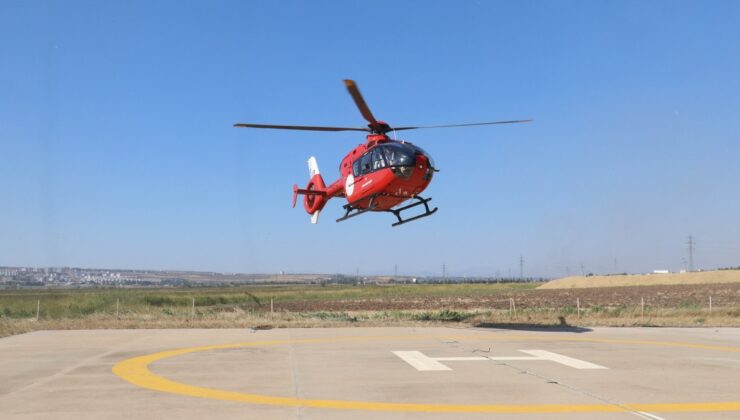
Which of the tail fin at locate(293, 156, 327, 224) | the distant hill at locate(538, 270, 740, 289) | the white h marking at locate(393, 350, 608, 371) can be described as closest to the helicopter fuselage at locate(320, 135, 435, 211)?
the tail fin at locate(293, 156, 327, 224)

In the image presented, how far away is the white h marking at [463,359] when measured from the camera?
13.5 meters

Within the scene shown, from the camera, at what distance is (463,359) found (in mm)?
14688

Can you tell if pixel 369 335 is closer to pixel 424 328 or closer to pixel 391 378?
pixel 424 328

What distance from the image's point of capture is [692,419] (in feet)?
27.1

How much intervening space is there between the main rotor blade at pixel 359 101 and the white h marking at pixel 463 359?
8793 millimetres

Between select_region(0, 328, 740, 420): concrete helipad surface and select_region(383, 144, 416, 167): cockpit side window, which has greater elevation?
select_region(383, 144, 416, 167): cockpit side window

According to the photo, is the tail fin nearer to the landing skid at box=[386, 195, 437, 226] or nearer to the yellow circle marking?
the landing skid at box=[386, 195, 437, 226]

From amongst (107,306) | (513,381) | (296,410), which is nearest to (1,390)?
(296,410)

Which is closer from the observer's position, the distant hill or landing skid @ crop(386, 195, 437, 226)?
landing skid @ crop(386, 195, 437, 226)

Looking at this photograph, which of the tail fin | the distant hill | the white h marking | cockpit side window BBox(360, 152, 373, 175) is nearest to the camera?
the white h marking

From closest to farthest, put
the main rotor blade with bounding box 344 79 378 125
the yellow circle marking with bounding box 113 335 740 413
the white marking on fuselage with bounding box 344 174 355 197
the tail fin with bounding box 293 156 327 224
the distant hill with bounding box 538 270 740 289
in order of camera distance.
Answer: the yellow circle marking with bounding box 113 335 740 413 < the main rotor blade with bounding box 344 79 378 125 < the white marking on fuselage with bounding box 344 174 355 197 < the tail fin with bounding box 293 156 327 224 < the distant hill with bounding box 538 270 740 289

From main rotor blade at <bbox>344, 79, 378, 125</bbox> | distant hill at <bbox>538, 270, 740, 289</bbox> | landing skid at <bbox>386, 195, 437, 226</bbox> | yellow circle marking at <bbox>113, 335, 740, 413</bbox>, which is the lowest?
distant hill at <bbox>538, 270, 740, 289</bbox>

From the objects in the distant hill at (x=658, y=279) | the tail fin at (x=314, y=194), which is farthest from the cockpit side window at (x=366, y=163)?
the distant hill at (x=658, y=279)

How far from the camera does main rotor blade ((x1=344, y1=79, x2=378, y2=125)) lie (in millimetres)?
19672
